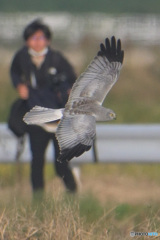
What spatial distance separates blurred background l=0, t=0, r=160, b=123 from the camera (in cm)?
1692

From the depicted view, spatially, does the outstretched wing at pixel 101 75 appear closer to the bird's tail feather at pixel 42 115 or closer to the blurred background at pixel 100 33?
the bird's tail feather at pixel 42 115

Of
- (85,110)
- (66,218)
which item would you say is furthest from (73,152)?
(66,218)

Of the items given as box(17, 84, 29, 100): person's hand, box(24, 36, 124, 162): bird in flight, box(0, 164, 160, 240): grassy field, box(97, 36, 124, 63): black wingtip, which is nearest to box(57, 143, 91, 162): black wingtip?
box(24, 36, 124, 162): bird in flight

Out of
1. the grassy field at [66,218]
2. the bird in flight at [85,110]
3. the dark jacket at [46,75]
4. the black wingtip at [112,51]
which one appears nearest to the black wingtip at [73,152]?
the bird in flight at [85,110]

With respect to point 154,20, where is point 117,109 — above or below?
above

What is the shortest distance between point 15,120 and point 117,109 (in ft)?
14.5

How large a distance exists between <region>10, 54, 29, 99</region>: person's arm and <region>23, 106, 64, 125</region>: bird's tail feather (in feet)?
3.79

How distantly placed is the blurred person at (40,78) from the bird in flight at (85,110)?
3.57 feet

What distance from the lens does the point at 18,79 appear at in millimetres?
8117

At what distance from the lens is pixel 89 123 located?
6453mm

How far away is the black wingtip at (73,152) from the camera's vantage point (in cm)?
630

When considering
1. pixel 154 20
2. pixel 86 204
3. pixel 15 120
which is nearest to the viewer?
pixel 86 204

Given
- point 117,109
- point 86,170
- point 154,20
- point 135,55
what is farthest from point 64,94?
point 154,20

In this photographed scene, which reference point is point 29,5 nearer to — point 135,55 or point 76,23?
point 76,23
